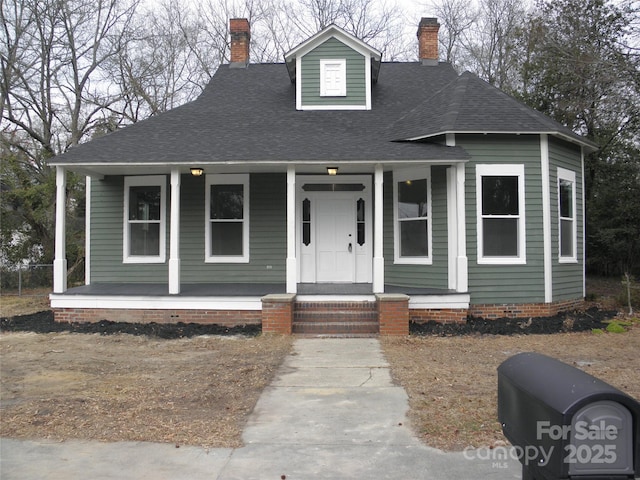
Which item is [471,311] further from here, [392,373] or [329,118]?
[329,118]

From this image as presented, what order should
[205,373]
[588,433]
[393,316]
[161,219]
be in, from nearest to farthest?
[588,433] < [205,373] < [393,316] < [161,219]

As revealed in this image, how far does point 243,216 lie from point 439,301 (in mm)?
4591

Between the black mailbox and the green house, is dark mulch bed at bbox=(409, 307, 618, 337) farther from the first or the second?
the black mailbox

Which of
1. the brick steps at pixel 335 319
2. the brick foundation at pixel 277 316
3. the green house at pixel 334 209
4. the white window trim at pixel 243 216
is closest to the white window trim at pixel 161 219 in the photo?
the green house at pixel 334 209

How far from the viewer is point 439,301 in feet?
31.1

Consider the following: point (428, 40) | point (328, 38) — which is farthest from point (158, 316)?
point (428, 40)

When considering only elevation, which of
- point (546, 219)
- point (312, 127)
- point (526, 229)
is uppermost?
point (312, 127)

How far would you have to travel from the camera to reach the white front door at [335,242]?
11.3 metres

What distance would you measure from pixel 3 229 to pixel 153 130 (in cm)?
989

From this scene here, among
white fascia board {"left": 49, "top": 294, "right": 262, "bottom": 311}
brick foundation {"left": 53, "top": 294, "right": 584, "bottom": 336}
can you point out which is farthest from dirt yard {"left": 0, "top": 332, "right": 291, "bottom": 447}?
white fascia board {"left": 49, "top": 294, "right": 262, "bottom": 311}

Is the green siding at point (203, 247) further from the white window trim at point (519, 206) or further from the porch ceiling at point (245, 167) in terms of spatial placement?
the white window trim at point (519, 206)

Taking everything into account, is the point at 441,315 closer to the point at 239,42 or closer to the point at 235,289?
the point at 235,289

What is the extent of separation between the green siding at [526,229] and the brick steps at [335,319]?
2.18 m

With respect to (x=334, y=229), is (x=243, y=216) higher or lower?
higher
